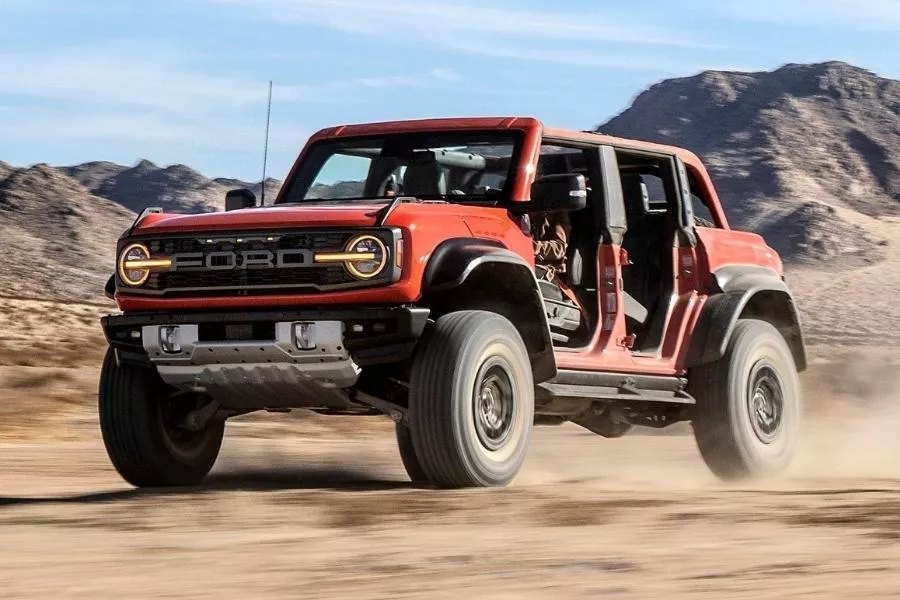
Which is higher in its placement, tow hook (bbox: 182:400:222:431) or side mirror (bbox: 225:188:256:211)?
side mirror (bbox: 225:188:256:211)

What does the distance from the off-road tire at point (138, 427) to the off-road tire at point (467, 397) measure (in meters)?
1.46

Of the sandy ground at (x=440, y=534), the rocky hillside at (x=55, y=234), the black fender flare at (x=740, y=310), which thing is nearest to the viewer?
the sandy ground at (x=440, y=534)

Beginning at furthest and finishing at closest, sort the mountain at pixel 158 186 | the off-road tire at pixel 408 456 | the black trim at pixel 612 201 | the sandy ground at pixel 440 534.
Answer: the mountain at pixel 158 186 → the off-road tire at pixel 408 456 → the black trim at pixel 612 201 → the sandy ground at pixel 440 534

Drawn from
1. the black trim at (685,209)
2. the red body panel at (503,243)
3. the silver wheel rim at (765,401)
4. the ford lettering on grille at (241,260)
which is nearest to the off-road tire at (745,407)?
the silver wheel rim at (765,401)

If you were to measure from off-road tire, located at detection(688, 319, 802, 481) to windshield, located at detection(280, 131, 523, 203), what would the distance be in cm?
192

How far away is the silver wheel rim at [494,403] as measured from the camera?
7.75 metres

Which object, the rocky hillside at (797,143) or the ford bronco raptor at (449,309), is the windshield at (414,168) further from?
the rocky hillside at (797,143)

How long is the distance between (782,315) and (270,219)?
4172 mm

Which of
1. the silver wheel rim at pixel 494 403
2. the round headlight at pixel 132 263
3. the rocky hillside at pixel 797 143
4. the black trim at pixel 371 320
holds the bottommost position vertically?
the silver wheel rim at pixel 494 403

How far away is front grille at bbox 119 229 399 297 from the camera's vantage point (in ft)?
24.8

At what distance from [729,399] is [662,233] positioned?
1.02 metres

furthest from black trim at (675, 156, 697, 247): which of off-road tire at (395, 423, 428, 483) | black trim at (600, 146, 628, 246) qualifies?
off-road tire at (395, 423, 428, 483)

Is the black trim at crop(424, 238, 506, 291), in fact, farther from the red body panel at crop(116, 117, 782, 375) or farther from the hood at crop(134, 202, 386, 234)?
the hood at crop(134, 202, 386, 234)

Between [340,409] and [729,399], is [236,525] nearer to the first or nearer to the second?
[340,409]
